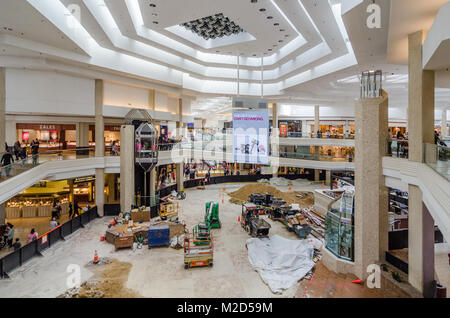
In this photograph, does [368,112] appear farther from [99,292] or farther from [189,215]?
[189,215]

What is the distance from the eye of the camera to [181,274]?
9.98 metres

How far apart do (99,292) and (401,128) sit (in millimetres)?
43897

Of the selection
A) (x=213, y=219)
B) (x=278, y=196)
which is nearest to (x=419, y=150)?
(x=213, y=219)

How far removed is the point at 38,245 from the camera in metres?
11.6

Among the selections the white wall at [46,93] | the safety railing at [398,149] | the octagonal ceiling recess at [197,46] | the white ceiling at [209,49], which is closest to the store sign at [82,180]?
the white wall at [46,93]

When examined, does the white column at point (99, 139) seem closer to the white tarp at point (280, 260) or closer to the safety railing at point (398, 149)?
the white tarp at point (280, 260)

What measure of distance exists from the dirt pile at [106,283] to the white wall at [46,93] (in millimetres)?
10125

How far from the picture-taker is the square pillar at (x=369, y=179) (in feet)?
31.6

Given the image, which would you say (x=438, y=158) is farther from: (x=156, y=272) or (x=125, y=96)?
(x=125, y=96)

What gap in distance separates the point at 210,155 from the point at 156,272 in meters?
15.3

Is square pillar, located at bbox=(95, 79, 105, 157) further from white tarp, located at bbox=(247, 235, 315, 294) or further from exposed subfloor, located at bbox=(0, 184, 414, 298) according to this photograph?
white tarp, located at bbox=(247, 235, 315, 294)

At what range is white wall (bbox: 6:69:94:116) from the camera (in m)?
14.6

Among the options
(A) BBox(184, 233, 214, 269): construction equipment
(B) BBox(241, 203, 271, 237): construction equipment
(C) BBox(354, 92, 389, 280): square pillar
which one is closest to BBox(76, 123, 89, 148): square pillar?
(B) BBox(241, 203, 271, 237): construction equipment
